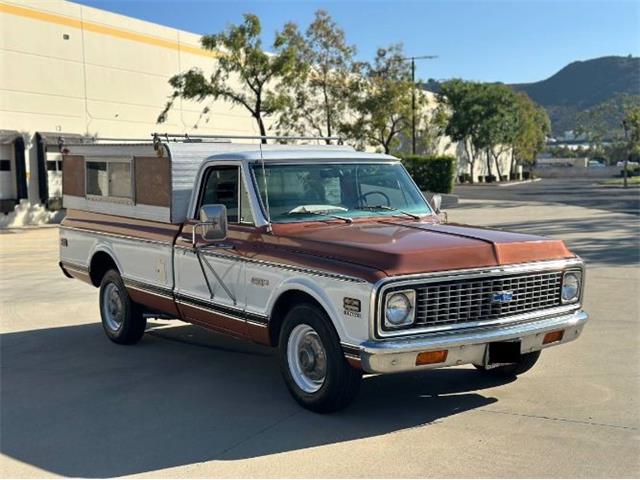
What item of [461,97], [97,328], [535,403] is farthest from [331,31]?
[461,97]

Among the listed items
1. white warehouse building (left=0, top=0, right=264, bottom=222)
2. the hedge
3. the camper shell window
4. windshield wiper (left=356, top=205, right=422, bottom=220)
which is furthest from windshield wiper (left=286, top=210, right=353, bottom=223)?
the hedge

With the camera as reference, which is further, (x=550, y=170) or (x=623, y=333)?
(x=550, y=170)

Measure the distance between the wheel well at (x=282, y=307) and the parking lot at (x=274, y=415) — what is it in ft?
1.72

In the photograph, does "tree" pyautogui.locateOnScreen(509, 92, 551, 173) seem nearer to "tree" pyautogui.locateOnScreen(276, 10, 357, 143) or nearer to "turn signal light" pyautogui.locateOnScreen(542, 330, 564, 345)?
"tree" pyautogui.locateOnScreen(276, 10, 357, 143)

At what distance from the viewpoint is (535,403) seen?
18.7 ft

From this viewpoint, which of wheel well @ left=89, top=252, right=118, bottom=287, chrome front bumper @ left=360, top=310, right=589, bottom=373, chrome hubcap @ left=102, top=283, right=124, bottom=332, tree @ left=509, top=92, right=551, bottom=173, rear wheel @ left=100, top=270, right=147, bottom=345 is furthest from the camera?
tree @ left=509, top=92, right=551, bottom=173

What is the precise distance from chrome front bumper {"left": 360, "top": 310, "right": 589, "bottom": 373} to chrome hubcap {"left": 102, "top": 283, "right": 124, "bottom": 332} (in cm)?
389

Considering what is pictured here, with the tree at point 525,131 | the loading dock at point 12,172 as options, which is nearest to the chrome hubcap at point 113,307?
the loading dock at point 12,172

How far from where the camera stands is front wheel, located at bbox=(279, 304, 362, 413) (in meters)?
5.25

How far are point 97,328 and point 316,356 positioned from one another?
421 centimetres

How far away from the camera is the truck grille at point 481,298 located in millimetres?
5074

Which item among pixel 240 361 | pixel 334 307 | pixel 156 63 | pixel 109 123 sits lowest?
pixel 240 361

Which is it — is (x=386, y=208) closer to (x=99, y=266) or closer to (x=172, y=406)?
(x=172, y=406)

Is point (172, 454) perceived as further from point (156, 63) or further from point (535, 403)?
point (156, 63)
